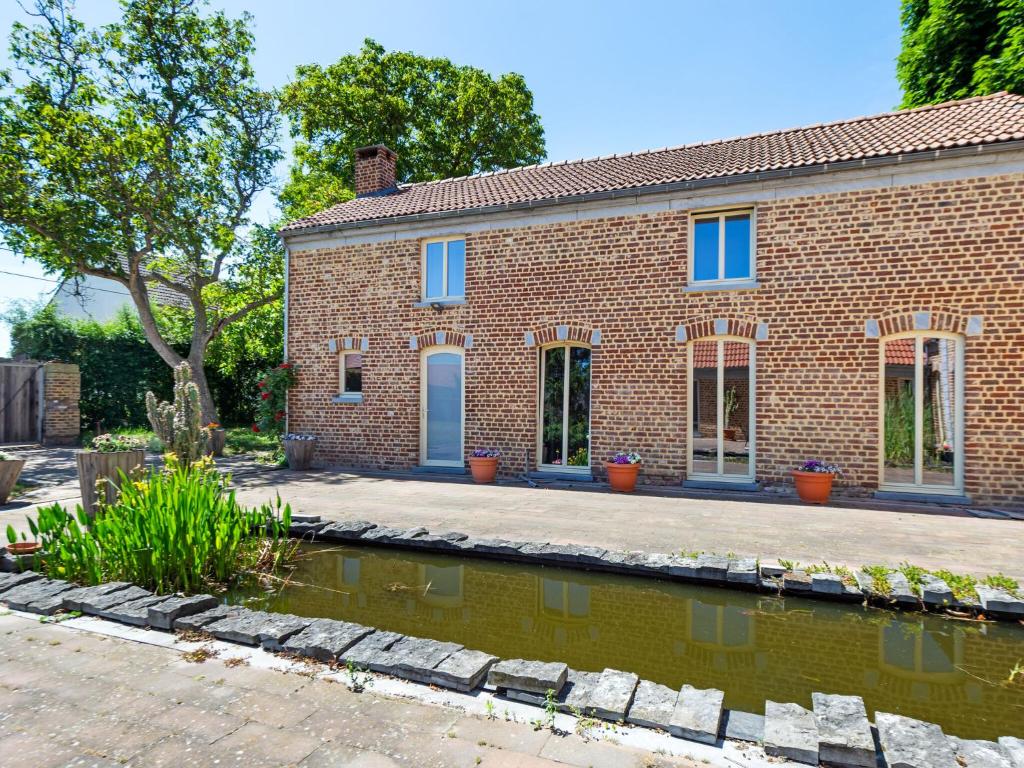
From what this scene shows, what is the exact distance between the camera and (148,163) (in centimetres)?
1316

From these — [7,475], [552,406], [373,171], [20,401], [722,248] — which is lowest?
[7,475]

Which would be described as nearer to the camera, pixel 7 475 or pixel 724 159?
pixel 7 475

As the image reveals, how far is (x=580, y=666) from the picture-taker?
10.7 feet

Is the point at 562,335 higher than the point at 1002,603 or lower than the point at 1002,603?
higher

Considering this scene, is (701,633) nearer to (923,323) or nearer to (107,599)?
(107,599)

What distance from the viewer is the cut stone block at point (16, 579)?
3.91 m

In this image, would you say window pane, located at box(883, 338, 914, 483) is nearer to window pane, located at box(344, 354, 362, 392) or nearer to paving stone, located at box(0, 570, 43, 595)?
window pane, located at box(344, 354, 362, 392)

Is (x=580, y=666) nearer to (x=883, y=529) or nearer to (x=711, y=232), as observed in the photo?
(x=883, y=529)

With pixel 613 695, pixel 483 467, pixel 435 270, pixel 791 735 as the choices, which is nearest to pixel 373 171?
pixel 435 270

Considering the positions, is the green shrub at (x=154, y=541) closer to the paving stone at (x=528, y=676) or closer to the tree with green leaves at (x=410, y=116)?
the paving stone at (x=528, y=676)

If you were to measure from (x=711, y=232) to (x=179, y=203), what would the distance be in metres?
12.2

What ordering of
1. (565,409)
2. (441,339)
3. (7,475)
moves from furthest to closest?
(441,339), (565,409), (7,475)

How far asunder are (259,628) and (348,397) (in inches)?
356

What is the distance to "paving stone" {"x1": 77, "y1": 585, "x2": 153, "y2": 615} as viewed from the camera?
3506 millimetres
